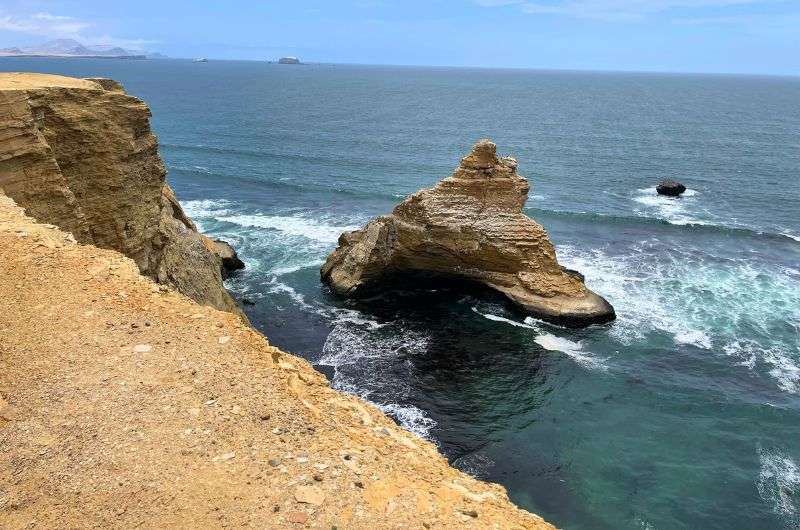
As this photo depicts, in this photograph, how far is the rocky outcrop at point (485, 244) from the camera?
36531 millimetres

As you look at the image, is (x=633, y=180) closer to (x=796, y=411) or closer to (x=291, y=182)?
(x=291, y=182)

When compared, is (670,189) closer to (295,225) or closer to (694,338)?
(694,338)

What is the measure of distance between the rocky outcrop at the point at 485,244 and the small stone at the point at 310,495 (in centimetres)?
2821

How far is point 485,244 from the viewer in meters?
37.2

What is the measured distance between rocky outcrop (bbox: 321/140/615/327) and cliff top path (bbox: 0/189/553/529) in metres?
25.3

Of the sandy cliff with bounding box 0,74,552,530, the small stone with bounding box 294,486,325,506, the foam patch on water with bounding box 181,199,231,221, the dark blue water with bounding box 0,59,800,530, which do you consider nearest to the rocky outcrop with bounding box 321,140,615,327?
the dark blue water with bounding box 0,59,800,530

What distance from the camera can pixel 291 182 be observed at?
221 feet

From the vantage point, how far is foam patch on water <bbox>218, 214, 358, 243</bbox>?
5091 centimetres

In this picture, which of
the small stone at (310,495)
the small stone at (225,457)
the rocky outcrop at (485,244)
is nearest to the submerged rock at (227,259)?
the rocky outcrop at (485,244)

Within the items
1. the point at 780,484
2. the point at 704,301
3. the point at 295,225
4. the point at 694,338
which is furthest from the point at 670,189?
the point at 780,484

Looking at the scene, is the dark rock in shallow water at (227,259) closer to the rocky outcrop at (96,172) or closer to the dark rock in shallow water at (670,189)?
the rocky outcrop at (96,172)

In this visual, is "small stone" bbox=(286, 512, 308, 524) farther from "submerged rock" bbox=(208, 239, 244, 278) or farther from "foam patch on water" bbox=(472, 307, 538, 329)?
"submerged rock" bbox=(208, 239, 244, 278)

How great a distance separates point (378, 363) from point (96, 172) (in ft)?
51.8

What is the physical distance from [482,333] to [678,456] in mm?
12581
